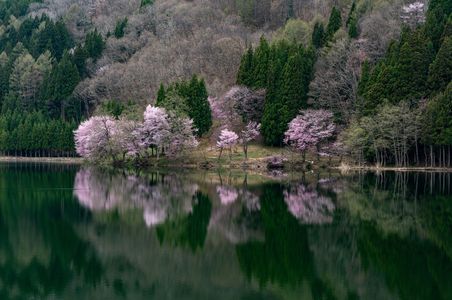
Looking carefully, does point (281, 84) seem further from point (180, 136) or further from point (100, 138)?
point (100, 138)

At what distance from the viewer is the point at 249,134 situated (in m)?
63.1

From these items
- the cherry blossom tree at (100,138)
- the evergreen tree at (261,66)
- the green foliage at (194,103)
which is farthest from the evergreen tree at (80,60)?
the evergreen tree at (261,66)

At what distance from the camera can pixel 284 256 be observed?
772 inches

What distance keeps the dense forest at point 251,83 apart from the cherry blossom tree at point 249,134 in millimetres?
367

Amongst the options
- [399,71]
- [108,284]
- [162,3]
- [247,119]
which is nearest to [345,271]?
[108,284]

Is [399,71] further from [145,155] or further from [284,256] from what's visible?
[284,256]

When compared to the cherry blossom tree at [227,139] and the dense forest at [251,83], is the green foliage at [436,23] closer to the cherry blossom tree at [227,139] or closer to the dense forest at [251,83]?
A: the dense forest at [251,83]

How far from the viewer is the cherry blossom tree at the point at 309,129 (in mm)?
58562

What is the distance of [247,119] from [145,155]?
1193 cm

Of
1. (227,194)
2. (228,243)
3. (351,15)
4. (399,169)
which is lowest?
(399,169)

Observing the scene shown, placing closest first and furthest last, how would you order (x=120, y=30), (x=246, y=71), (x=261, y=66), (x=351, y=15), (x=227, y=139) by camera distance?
(x=227, y=139)
(x=261, y=66)
(x=246, y=71)
(x=351, y=15)
(x=120, y=30)

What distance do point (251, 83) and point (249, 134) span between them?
362 inches

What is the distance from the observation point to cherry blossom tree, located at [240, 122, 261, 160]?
61.7 meters

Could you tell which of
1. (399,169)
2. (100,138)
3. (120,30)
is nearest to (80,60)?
(120,30)
